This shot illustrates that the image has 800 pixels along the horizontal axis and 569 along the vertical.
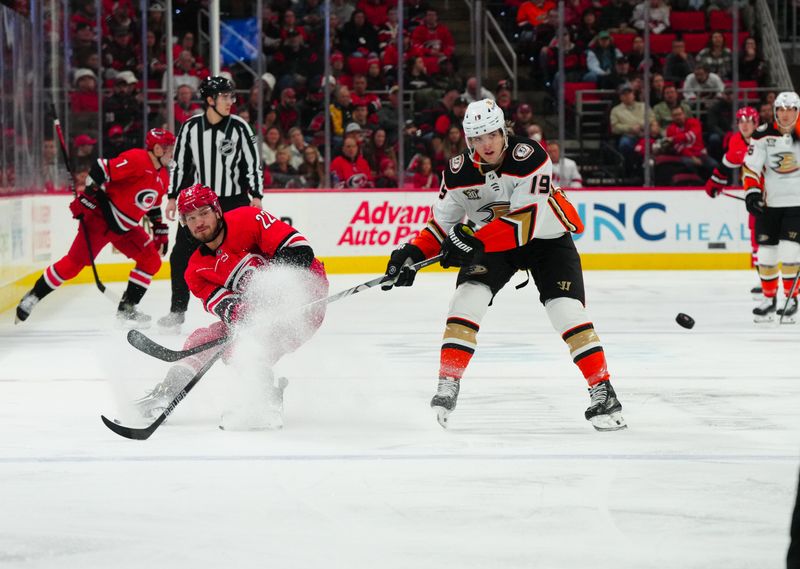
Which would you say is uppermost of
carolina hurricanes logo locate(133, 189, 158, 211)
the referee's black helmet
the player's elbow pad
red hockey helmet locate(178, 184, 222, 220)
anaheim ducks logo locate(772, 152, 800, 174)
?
the referee's black helmet

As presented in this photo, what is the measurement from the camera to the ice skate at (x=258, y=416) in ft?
14.0

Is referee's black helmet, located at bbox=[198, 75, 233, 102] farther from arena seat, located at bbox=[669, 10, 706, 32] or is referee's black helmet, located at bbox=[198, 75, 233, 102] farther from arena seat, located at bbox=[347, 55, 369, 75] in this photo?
arena seat, located at bbox=[669, 10, 706, 32]

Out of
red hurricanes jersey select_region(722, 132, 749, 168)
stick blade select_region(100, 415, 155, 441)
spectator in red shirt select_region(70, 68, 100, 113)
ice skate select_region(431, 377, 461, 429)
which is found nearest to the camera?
stick blade select_region(100, 415, 155, 441)

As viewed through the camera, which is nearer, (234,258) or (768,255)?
(234,258)

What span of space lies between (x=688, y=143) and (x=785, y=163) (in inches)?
158

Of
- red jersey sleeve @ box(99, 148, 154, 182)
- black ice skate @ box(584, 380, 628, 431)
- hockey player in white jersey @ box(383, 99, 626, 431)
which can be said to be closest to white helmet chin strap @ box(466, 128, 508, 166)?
hockey player in white jersey @ box(383, 99, 626, 431)

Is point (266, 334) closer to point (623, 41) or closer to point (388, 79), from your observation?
point (388, 79)

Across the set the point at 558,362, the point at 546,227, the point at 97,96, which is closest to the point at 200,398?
the point at 546,227

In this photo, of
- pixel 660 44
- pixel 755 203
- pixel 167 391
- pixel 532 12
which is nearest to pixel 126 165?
pixel 167 391

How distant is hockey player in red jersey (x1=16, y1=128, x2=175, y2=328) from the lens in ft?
23.9

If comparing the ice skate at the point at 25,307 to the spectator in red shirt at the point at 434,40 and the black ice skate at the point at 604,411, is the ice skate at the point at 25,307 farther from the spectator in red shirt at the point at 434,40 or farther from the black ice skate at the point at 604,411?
the spectator in red shirt at the point at 434,40

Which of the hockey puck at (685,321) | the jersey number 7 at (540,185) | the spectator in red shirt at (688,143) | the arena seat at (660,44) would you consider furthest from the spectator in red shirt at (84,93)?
the jersey number 7 at (540,185)

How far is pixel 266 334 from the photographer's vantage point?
439cm

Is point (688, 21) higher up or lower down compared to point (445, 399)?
higher up
